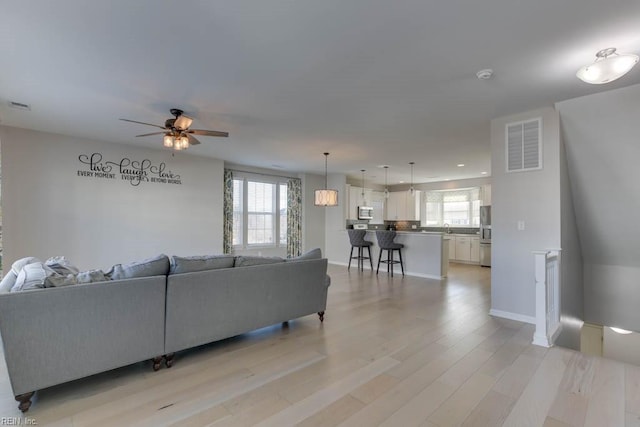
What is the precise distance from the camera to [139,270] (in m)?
2.52

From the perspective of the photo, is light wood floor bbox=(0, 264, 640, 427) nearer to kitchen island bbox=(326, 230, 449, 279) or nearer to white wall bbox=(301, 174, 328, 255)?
kitchen island bbox=(326, 230, 449, 279)

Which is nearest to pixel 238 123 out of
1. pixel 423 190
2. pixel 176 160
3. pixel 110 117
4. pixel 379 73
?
pixel 110 117

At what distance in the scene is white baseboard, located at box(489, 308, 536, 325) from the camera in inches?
148

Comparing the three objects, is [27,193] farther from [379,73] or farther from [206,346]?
[379,73]

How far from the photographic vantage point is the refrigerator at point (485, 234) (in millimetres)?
8148

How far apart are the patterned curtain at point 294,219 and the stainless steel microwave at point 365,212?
1946 millimetres

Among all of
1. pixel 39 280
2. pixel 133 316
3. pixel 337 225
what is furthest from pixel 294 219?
pixel 39 280

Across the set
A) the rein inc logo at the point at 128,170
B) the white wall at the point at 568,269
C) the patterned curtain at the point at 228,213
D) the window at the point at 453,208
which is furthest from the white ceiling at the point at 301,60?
the window at the point at 453,208

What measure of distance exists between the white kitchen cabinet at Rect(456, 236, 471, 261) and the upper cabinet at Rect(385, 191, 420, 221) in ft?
5.09

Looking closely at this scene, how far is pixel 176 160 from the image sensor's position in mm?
6168

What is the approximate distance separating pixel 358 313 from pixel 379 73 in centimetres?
293

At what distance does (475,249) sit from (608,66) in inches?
283

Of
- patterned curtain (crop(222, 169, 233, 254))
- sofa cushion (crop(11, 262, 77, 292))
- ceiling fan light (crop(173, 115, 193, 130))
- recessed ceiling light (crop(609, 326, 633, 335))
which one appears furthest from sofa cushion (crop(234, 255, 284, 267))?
recessed ceiling light (crop(609, 326, 633, 335))

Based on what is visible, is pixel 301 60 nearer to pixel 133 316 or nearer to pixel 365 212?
pixel 133 316
